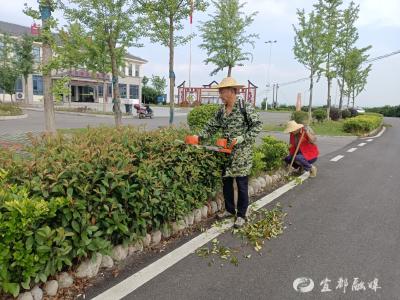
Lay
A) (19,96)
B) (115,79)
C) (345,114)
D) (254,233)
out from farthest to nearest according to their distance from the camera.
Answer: (19,96) < (345,114) < (115,79) < (254,233)

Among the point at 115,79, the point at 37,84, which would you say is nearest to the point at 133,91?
the point at 37,84

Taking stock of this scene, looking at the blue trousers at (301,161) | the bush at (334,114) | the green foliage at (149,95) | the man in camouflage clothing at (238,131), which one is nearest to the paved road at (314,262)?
the man in camouflage clothing at (238,131)

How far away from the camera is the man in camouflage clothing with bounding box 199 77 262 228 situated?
372 cm

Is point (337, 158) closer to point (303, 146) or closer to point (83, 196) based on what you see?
point (303, 146)

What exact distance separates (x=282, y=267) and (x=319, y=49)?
16.5 m

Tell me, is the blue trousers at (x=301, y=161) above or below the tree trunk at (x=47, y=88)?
below

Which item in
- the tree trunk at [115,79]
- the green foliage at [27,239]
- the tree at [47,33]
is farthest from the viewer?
the tree trunk at [115,79]

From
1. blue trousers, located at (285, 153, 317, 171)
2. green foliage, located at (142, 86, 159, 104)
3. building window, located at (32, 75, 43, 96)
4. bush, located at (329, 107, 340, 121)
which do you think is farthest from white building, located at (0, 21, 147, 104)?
blue trousers, located at (285, 153, 317, 171)

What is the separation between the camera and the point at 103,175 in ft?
8.86

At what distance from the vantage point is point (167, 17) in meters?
8.98

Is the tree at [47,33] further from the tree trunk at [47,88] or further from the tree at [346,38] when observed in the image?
the tree at [346,38]

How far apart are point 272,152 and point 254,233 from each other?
2585 millimetres

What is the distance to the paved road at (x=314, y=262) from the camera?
2580 mm

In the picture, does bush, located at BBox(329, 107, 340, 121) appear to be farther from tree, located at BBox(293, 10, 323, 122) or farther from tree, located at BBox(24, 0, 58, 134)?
tree, located at BBox(24, 0, 58, 134)
